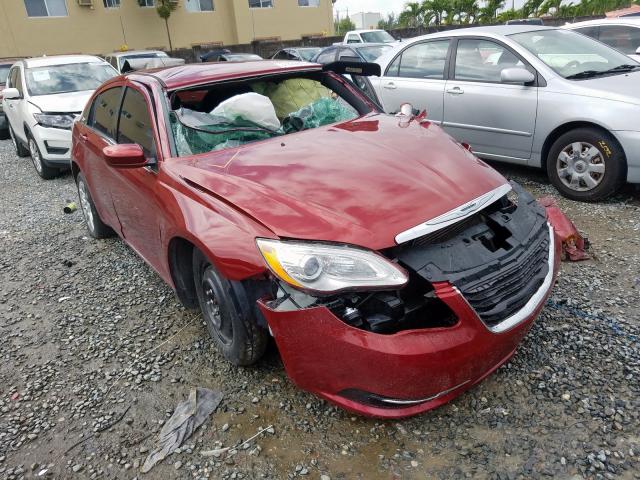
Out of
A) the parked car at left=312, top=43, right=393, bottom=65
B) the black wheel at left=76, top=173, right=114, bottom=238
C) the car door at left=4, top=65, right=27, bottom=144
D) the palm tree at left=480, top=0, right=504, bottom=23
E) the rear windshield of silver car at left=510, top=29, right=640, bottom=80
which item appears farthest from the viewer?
the palm tree at left=480, top=0, right=504, bottom=23

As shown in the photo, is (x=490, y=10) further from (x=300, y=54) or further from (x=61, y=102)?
(x=61, y=102)

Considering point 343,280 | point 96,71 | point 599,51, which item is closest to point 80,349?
point 343,280

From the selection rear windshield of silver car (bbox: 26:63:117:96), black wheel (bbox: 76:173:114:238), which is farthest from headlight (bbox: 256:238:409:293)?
rear windshield of silver car (bbox: 26:63:117:96)

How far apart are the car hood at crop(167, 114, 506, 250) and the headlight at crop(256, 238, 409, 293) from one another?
5 cm

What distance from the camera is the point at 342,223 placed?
2.06 meters

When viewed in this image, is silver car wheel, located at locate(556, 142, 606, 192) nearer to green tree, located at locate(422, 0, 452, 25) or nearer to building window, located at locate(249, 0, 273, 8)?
building window, located at locate(249, 0, 273, 8)

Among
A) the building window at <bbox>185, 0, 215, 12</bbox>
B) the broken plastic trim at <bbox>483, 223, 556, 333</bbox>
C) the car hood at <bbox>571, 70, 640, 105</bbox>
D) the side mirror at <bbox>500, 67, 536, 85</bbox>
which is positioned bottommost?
the broken plastic trim at <bbox>483, 223, 556, 333</bbox>

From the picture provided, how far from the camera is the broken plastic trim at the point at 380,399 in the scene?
1964mm

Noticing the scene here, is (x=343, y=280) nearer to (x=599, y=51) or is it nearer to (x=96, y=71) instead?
(x=599, y=51)

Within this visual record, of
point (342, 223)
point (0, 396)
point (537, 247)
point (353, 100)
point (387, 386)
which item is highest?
point (353, 100)

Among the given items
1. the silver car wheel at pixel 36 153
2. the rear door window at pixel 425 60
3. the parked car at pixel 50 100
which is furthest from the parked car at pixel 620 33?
the silver car wheel at pixel 36 153

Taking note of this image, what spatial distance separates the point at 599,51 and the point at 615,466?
15.5 ft

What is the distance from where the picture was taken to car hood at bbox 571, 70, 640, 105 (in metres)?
4.17

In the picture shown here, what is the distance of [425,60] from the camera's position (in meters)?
5.79
